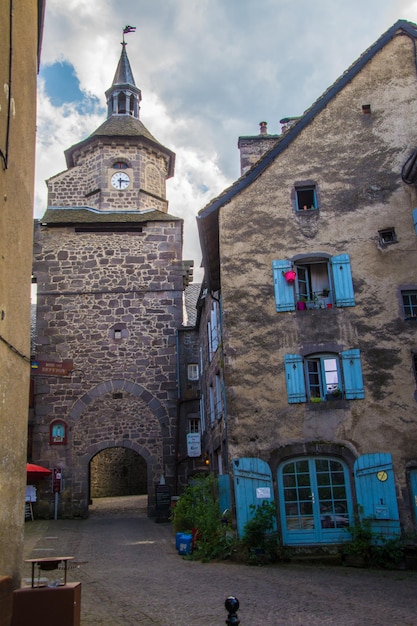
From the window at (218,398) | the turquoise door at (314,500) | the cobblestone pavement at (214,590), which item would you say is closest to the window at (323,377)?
the turquoise door at (314,500)

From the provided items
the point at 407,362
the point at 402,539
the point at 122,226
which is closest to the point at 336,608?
the point at 402,539

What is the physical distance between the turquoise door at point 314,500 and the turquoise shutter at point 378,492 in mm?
260

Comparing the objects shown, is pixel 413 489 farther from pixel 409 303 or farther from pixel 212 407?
pixel 212 407

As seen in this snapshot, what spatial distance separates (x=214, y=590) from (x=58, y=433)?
39.4ft

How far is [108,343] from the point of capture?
20.4 m

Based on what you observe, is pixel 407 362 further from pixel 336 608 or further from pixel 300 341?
pixel 336 608

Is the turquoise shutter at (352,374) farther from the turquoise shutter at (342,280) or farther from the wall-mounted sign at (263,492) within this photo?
the wall-mounted sign at (263,492)

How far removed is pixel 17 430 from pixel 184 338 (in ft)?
46.2

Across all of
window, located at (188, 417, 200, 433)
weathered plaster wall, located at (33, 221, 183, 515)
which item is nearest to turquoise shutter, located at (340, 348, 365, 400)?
window, located at (188, 417, 200, 433)

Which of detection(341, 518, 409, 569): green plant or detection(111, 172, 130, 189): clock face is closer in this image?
detection(341, 518, 409, 569): green plant

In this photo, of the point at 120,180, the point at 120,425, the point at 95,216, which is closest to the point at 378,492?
the point at 120,425

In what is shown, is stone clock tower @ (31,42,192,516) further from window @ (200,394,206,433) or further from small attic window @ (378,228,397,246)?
small attic window @ (378,228,397,246)

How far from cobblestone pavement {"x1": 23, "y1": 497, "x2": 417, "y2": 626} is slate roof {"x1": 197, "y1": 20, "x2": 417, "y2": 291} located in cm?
669

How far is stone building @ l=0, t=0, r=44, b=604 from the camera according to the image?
6270 millimetres
